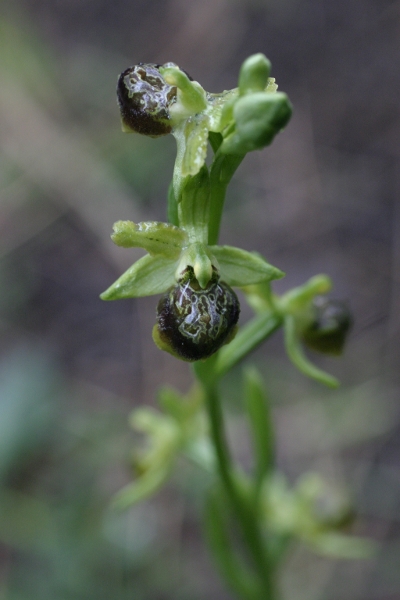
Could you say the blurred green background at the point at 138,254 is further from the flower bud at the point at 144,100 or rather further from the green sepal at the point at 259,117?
the green sepal at the point at 259,117

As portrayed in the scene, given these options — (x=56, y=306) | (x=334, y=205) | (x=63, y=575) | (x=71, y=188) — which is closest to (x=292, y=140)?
(x=334, y=205)

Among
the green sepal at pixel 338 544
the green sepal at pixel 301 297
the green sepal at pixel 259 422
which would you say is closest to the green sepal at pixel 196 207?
the green sepal at pixel 301 297

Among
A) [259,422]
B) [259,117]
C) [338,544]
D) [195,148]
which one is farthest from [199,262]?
[338,544]

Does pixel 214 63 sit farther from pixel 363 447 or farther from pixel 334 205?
pixel 363 447

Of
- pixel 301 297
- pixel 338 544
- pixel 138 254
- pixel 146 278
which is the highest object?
pixel 138 254

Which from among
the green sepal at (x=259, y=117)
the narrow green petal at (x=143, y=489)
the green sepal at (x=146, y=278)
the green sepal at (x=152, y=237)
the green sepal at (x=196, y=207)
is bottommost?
the narrow green petal at (x=143, y=489)

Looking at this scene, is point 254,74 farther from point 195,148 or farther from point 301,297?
point 301,297
